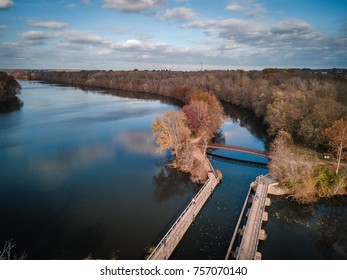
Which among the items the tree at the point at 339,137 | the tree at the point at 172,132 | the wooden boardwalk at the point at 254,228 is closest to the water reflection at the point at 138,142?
the tree at the point at 172,132

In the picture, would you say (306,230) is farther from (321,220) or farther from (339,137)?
(339,137)

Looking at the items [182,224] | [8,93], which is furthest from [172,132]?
[8,93]

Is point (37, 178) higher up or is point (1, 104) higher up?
point (1, 104)

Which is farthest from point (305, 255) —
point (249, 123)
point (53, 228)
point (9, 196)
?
point (249, 123)

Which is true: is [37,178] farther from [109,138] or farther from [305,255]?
[305,255]

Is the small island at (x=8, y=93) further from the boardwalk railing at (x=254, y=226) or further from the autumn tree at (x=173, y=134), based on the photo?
the boardwalk railing at (x=254, y=226)

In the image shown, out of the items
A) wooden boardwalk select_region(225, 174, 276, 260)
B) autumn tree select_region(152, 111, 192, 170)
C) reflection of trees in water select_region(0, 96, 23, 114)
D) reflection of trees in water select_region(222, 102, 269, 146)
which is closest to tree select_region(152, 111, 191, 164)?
autumn tree select_region(152, 111, 192, 170)
